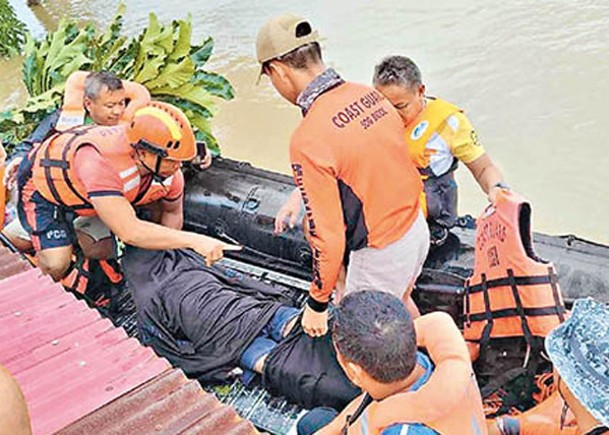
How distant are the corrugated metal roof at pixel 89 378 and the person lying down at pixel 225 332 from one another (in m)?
0.97

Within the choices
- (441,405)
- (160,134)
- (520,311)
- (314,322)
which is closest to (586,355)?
(441,405)

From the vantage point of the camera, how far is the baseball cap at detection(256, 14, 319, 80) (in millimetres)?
2691

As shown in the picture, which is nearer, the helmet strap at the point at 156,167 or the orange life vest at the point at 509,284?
the orange life vest at the point at 509,284

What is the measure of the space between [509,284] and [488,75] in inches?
278

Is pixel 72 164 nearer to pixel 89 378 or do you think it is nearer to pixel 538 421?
pixel 89 378

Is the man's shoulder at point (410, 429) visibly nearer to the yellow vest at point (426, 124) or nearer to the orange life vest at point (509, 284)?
the orange life vest at point (509, 284)

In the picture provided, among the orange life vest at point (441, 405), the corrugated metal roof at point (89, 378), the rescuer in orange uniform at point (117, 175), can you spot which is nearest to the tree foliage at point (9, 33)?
the rescuer in orange uniform at point (117, 175)

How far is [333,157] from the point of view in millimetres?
2686

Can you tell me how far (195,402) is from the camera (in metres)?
2.16

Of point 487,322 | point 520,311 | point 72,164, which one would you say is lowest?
point 487,322

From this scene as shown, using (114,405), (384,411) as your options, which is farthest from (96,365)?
(384,411)

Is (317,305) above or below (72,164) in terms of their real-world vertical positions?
below

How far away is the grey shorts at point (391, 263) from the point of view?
3.08 m

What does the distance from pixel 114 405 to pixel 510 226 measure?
6.14ft
